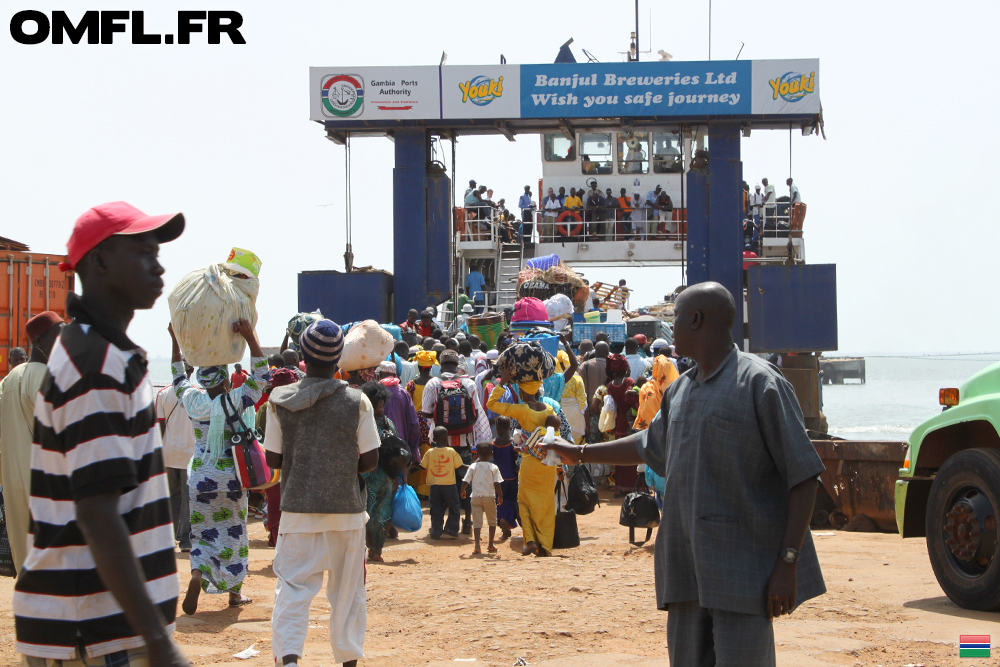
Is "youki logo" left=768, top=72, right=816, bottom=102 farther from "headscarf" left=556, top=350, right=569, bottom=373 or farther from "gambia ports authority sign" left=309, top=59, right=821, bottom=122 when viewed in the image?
"headscarf" left=556, top=350, right=569, bottom=373

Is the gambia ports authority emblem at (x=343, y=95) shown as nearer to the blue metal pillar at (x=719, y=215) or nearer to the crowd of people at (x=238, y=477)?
the blue metal pillar at (x=719, y=215)

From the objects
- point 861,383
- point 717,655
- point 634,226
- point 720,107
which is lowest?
point 861,383

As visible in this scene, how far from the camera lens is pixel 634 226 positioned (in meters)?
24.1

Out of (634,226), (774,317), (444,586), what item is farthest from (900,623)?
(634,226)

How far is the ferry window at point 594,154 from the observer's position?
25.5m

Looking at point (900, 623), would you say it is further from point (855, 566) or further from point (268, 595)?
point (268, 595)

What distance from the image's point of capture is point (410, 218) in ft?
60.7

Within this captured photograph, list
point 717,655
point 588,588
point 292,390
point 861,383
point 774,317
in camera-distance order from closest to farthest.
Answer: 1. point 717,655
2. point 292,390
3. point 588,588
4. point 774,317
5. point 861,383

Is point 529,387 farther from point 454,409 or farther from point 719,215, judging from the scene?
point 719,215

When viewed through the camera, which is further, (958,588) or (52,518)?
(958,588)

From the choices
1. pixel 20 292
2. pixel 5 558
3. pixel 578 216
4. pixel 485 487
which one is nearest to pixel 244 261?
pixel 5 558

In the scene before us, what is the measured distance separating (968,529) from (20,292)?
13756mm

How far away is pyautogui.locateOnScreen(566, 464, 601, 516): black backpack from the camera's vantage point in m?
7.92

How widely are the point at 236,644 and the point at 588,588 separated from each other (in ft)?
7.88
